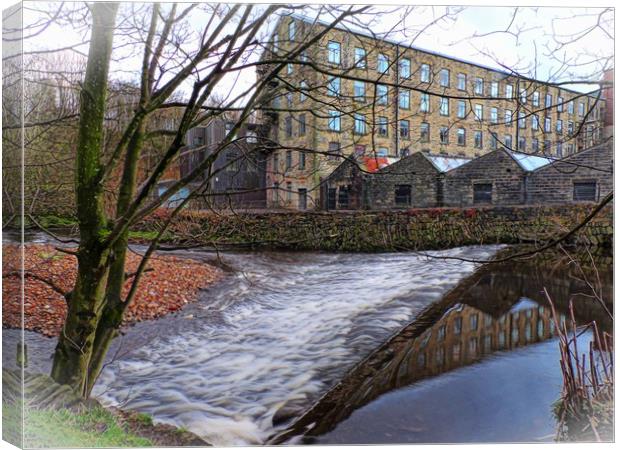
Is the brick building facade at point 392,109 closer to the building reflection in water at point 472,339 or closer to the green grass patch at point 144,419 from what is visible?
the building reflection in water at point 472,339

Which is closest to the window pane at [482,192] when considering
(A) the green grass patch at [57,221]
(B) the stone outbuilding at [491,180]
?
(B) the stone outbuilding at [491,180]

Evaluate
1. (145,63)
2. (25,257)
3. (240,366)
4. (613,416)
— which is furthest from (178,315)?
(613,416)

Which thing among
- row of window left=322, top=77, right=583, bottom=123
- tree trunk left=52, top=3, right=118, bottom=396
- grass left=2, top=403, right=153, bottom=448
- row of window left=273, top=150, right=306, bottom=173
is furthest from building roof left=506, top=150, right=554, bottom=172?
grass left=2, top=403, right=153, bottom=448

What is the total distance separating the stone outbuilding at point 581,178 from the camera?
2377 mm

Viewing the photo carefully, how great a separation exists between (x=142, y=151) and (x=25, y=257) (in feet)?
2.34

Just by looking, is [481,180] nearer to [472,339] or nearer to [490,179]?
[490,179]

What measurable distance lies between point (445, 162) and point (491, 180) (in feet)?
0.93

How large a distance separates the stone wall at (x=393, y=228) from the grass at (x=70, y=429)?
2.85 feet

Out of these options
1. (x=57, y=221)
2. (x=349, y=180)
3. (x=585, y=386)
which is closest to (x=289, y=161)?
(x=349, y=180)

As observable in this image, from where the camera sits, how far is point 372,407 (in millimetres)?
2258

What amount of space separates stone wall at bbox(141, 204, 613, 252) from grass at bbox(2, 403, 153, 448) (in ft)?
2.85

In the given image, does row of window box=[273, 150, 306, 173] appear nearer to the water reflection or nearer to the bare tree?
the bare tree

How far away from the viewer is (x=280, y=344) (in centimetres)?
239

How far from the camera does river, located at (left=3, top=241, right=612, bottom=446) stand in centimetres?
217
